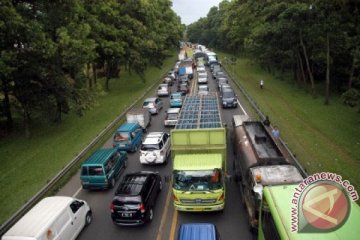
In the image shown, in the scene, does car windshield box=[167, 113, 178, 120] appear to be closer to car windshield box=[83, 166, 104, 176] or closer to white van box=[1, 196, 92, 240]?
car windshield box=[83, 166, 104, 176]

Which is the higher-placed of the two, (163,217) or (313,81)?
(313,81)

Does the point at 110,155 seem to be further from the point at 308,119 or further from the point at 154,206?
the point at 308,119

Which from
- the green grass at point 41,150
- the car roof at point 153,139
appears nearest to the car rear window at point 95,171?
the green grass at point 41,150

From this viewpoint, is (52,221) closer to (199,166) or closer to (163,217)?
(163,217)

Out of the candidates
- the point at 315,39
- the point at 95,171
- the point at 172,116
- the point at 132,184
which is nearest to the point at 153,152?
the point at 95,171

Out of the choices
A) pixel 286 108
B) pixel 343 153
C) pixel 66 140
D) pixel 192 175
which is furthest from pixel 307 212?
pixel 286 108

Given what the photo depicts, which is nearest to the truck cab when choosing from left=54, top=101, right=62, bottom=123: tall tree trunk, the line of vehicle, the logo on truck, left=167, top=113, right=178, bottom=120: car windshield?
the line of vehicle
